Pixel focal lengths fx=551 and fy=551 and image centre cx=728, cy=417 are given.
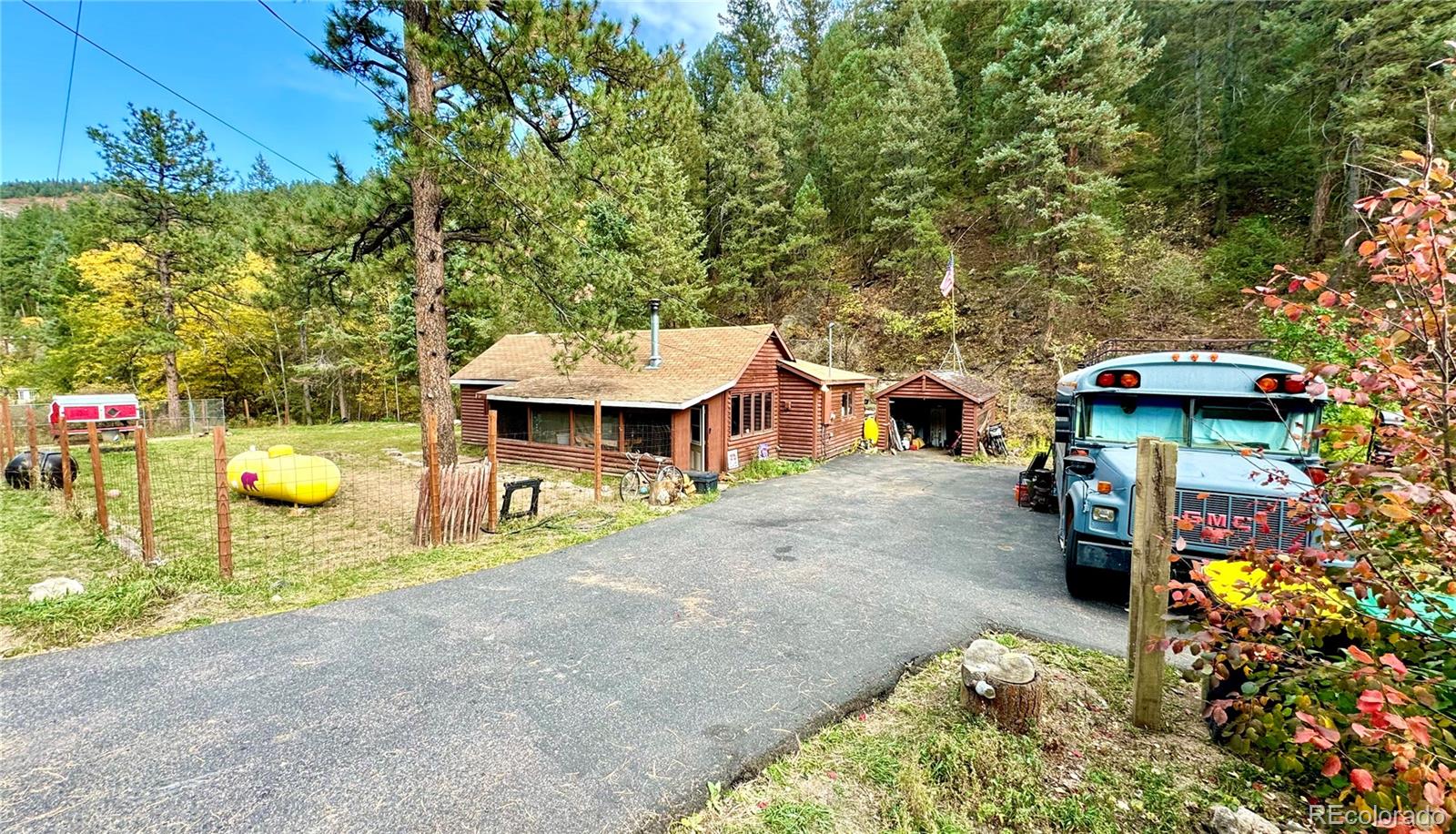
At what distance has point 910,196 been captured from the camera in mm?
23312

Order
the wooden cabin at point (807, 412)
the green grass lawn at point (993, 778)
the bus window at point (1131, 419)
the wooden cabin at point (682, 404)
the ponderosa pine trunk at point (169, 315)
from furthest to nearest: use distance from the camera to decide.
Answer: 1. the ponderosa pine trunk at point (169, 315)
2. the wooden cabin at point (807, 412)
3. the wooden cabin at point (682, 404)
4. the bus window at point (1131, 419)
5. the green grass lawn at point (993, 778)

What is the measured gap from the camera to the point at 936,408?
64.1 feet

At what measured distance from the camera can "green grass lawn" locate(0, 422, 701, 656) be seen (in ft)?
16.5

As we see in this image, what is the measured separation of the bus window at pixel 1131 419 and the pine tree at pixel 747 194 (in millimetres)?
20050

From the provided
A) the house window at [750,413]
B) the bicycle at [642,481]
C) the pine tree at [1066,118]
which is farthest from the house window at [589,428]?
the pine tree at [1066,118]

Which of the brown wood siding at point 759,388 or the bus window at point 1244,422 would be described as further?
the brown wood siding at point 759,388

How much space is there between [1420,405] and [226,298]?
35450mm

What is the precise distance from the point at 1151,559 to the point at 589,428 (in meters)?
12.4

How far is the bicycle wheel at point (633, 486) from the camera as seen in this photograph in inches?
435

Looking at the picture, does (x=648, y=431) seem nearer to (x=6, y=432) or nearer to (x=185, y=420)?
(x=6, y=432)

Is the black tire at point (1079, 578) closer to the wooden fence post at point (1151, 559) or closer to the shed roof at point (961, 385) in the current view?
the wooden fence post at point (1151, 559)

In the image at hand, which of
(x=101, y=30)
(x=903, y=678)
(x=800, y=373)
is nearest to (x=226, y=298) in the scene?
(x=101, y=30)

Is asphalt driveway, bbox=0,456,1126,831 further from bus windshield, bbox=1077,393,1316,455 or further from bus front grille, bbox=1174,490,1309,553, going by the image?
bus windshield, bbox=1077,393,1316,455

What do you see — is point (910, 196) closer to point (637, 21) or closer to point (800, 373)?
point (800, 373)
